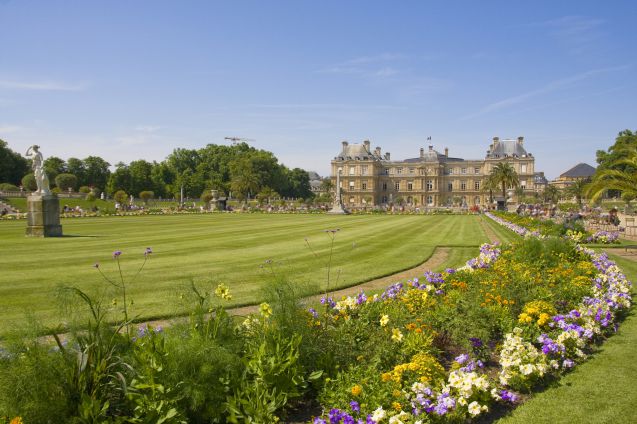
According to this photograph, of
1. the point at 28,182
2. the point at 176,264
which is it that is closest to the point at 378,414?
the point at 176,264

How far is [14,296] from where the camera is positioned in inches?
337

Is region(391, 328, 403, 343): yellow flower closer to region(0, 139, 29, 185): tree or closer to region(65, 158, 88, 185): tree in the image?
region(0, 139, 29, 185): tree

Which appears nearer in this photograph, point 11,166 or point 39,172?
point 39,172

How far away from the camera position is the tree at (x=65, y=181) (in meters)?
82.6

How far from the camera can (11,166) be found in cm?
7538

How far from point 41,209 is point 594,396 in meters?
21.7

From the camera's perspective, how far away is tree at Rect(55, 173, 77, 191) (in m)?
82.6

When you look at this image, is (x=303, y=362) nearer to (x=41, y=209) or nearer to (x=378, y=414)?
(x=378, y=414)

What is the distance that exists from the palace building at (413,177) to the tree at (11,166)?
67.6m

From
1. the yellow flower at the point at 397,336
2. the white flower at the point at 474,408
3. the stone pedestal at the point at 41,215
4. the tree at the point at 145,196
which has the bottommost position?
the white flower at the point at 474,408

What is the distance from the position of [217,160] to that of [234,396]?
4044 inches

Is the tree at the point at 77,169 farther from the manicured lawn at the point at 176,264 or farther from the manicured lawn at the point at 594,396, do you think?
the manicured lawn at the point at 594,396

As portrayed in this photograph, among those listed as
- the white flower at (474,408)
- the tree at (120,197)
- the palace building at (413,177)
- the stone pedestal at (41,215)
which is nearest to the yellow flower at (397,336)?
the white flower at (474,408)

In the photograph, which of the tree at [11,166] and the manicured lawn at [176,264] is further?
the tree at [11,166]
